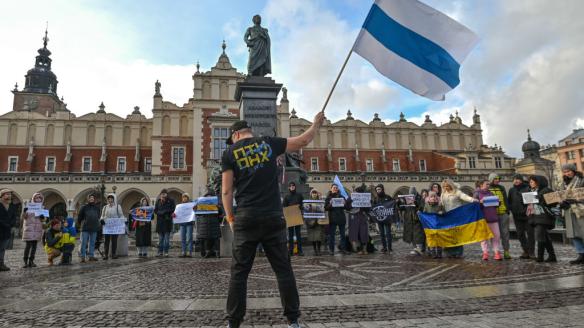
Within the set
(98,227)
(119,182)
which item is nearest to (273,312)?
(98,227)

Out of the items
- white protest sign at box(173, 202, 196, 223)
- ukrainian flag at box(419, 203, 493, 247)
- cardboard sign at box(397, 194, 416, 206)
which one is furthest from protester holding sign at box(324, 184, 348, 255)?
white protest sign at box(173, 202, 196, 223)

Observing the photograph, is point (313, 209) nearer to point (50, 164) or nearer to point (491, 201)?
point (491, 201)

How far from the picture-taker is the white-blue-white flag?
4.98 m

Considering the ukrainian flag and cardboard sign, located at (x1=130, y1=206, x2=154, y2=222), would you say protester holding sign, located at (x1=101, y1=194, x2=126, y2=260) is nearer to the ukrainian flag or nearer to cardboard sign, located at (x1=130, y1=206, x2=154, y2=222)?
cardboard sign, located at (x1=130, y1=206, x2=154, y2=222)

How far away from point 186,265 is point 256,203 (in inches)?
194

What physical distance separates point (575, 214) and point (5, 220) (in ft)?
35.7

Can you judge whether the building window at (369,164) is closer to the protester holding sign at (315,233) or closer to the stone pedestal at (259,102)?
the stone pedestal at (259,102)

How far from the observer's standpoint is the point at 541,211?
682cm

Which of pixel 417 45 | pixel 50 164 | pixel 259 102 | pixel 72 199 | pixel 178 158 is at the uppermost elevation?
pixel 50 164

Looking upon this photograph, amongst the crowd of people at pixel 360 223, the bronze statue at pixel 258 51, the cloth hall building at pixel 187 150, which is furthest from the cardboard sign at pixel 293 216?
the cloth hall building at pixel 187 150

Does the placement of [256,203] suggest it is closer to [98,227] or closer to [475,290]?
[475,290]

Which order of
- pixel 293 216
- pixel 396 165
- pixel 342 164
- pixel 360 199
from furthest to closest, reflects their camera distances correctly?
pixel 396 165
pixel 342 164
pixel 360 199
pixel 293 216

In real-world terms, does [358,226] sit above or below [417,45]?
below

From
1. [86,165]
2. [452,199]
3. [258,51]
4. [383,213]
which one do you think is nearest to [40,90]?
[86,165]
